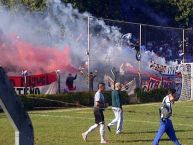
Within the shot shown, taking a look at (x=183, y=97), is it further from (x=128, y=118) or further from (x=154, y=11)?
(x=128, y=118)

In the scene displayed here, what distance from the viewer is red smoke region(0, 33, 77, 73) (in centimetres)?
3684

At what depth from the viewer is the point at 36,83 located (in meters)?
36.4

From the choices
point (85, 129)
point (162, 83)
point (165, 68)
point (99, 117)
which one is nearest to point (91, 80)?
point (162, 83)

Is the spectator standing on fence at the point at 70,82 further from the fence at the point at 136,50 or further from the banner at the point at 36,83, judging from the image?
the fence at the point at 136,50

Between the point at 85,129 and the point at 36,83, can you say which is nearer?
the point at 85,129

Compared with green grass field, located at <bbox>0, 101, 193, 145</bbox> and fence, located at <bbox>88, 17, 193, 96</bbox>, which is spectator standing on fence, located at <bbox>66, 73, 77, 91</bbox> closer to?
fence, located at <bbox>88, 17, 193, 96</bbox>

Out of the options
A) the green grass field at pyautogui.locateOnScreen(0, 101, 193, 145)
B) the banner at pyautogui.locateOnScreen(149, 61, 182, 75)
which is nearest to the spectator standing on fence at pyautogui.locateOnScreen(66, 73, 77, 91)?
the banner at pyautogui.locateOnScreen(149, 61, 182, 75)

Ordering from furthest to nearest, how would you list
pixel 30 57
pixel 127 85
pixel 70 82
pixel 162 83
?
pixel 162 83, pixel 127 85, pixel 70 82, pixel 30 57

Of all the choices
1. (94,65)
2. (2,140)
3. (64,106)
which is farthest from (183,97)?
(2,140)

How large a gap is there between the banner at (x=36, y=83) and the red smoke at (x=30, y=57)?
0.69m

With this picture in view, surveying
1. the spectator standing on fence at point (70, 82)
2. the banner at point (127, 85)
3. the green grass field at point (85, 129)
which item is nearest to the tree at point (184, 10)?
the banner at point (127, 85)

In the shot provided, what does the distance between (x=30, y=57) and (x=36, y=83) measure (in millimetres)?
2063

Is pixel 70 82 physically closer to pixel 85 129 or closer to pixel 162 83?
pixel 162 83

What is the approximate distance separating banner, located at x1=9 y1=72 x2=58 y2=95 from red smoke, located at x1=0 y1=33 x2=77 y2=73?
0.69 m
